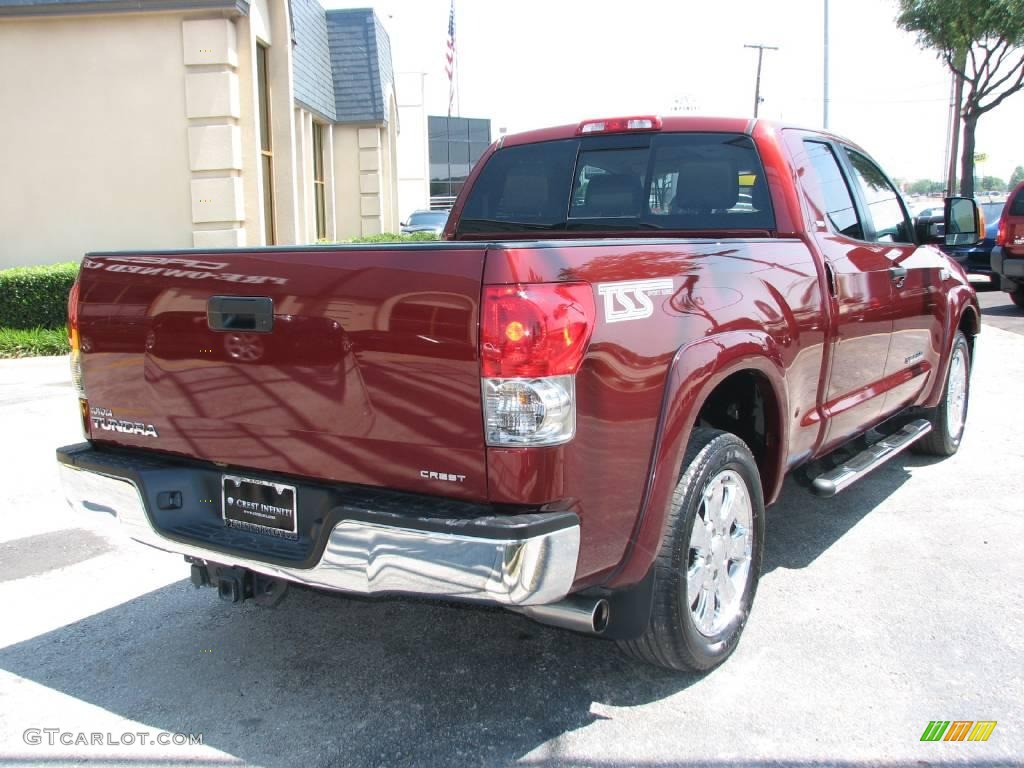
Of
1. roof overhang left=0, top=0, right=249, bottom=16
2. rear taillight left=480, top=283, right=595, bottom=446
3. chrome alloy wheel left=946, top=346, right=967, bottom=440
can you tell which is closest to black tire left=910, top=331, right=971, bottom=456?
chrome alloy wheel left=946, top=346, right=967, bottom=440

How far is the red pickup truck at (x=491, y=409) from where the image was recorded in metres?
2.60

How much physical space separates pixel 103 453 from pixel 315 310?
1.21m

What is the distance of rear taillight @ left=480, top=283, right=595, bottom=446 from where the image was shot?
8.40 feet

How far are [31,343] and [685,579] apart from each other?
1091 centimetres

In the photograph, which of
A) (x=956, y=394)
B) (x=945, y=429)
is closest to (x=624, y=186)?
(x=945, y=429)

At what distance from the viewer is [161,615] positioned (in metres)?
4.09

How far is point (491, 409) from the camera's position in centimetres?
259

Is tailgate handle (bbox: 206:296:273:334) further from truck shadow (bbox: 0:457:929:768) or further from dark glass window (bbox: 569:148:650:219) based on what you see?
dark glass window (bbox: 569:148:650:219)

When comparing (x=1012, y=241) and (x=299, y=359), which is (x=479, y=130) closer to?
(x=1012, y=241)

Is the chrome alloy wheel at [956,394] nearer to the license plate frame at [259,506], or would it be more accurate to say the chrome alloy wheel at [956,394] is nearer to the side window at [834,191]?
the side window at [834,191]

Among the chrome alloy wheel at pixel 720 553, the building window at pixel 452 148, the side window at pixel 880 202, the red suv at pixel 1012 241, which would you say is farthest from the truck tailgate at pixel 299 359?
the building window at pixel 452 148

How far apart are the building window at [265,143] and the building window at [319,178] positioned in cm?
524

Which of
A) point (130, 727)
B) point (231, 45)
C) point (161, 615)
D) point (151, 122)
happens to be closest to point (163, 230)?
point (151, 122)

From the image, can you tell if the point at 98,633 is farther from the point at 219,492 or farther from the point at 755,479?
the point at 755,479
